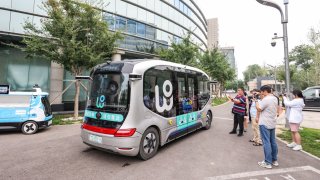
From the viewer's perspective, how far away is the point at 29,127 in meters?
7.97

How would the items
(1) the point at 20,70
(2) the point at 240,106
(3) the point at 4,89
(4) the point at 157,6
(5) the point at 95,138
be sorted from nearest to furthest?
(5) the point at 95,138 → (2) the point at 240,106 → (3) the point at 4,89 → (1) the point at 20,70 → (4) the point at 157,6

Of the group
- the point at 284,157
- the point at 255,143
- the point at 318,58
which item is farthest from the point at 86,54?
the point at 318,58

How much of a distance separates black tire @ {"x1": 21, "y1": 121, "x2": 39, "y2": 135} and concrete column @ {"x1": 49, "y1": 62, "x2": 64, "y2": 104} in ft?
23.4

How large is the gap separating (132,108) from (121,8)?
16653 millimetres

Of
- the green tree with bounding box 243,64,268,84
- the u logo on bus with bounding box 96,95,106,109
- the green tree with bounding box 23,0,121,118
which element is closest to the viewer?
the u logo on bus with bounding box 96,95,106,109

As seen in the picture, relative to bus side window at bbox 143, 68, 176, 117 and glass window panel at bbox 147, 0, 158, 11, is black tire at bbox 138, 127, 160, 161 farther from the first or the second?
glass window panel at bbox 147, 0, 158, 11

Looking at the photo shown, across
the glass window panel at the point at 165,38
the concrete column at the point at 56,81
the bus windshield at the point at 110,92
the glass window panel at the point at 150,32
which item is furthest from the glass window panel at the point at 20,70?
the glass window panel at the point at 165,38

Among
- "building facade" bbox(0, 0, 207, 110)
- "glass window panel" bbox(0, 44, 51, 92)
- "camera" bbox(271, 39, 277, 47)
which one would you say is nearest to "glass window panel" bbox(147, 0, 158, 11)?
"building facade" bbox(0, 0, 207, 110)

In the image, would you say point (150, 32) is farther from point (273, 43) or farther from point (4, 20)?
point (273, 43)

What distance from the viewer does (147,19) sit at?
21000 mm

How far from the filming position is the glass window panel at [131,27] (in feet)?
62.3

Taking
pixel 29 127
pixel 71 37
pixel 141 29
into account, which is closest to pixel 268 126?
pixel 29 127

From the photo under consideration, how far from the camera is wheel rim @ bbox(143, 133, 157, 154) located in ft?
16.0

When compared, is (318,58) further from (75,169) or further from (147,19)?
(75,169)
